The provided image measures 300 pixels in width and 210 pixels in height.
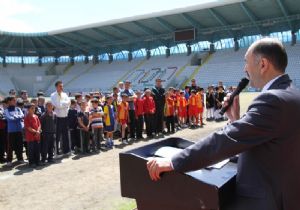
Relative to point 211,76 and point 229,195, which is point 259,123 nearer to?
point 229,195

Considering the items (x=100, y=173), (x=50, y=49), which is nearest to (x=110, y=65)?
(x=50, y=49)

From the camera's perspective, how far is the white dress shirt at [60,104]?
368 inches

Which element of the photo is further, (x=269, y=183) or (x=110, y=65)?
(x=110, y=65)

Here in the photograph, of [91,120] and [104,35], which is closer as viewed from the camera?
[91,120]

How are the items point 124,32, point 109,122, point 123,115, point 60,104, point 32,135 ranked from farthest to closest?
point 124,32
point 123,115
point 109,122
point 60,104
point 32,135

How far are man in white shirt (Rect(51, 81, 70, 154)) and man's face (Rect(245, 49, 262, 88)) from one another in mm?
7776

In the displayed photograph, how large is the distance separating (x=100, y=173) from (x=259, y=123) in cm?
612

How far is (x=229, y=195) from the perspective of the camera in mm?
1882

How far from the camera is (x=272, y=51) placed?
184 centimetres

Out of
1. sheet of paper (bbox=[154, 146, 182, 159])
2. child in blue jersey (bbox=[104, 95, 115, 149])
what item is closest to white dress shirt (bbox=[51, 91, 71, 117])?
child in blue jersey (bbox=[104, 95, 115, 149])

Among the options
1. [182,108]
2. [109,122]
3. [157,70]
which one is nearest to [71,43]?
[157,70]

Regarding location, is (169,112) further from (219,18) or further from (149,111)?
(219,18)

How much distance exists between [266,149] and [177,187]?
1.55 ft

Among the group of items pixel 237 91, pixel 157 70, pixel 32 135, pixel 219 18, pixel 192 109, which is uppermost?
pixel 219 18
